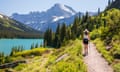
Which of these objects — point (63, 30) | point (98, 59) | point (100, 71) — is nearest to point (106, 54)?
point (98, 59)

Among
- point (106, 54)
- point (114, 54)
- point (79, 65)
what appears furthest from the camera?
point (106, 54)

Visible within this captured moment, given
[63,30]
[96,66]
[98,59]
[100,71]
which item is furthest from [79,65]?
[63,30]

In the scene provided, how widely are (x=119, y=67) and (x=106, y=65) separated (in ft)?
8.81

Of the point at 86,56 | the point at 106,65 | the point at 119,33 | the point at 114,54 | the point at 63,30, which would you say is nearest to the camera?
the point at 106,65

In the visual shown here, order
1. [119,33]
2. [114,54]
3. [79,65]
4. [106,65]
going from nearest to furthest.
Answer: [79,65], [106,65], [114,54], [119,33]

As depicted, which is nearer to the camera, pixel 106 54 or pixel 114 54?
pixel 114 54

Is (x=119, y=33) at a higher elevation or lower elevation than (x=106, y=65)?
higher

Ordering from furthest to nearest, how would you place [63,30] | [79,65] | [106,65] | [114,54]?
1. [63,30]
2. [114,54]
3. [106,65]
4. [79,65]

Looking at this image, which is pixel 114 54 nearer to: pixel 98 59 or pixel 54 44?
pixel 98 59

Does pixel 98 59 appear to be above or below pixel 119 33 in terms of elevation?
below

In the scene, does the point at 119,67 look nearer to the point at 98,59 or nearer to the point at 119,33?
the point at 98,59

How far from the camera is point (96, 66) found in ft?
78.8

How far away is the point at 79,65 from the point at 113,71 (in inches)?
106

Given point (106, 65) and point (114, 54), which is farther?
point (114, 54)
